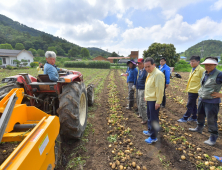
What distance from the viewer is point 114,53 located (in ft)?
296

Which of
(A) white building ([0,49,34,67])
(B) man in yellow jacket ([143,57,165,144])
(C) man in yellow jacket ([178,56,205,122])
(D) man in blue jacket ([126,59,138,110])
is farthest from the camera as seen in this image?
(A) white building ([0,49,34,67])

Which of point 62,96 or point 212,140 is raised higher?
point 62,96

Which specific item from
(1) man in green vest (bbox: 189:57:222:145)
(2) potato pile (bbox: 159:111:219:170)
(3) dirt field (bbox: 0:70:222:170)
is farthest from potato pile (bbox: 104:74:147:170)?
(1) man in green vest (bbox: 189:57:222:145)

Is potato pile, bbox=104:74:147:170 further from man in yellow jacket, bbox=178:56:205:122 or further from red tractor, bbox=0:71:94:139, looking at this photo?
man in yellow jacket, bbox=178:56:205:122

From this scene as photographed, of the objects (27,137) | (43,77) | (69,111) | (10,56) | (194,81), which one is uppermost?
(10,56)

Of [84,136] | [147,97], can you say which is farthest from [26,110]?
[147,97]

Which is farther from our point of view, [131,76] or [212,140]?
[131,76]

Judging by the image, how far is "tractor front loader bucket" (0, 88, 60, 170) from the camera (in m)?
1.12

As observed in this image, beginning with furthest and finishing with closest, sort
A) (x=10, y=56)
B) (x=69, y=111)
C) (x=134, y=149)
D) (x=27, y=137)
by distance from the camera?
(x=10, y=56) < (x=134, y=149) < (x=69, y=111) < (x=27, y=137)

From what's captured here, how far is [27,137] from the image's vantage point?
1.29m

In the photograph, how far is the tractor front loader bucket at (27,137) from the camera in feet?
3.67

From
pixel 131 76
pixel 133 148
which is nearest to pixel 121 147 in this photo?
pixel 133 148

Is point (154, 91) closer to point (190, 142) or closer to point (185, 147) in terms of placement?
point (185, 147)

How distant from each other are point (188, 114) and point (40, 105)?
4.46 meters
